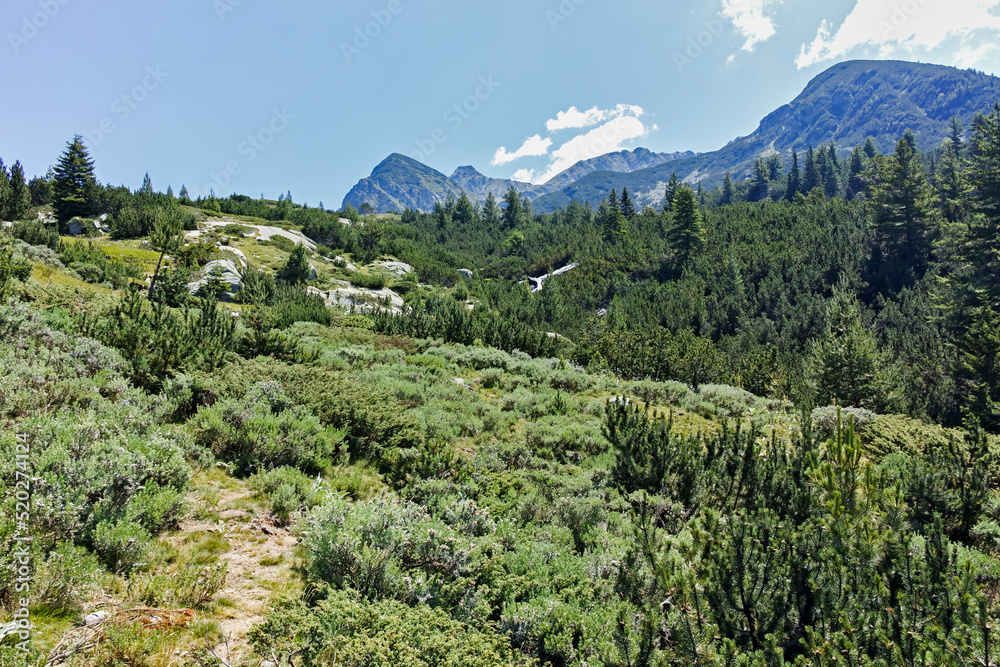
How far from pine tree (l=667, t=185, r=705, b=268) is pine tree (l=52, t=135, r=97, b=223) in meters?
54.6

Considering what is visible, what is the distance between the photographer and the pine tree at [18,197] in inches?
1138

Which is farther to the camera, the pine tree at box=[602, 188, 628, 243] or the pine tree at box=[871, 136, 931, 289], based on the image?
the pine tree at box=[602, 188, 628, 243]

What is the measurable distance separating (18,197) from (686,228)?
58789 millimetres

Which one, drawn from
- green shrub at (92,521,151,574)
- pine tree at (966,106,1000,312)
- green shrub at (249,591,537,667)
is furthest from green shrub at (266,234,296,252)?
pine tree at (966,106,1000,312)

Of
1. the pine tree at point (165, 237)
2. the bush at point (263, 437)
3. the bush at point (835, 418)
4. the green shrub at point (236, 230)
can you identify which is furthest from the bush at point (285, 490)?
the green shrub at point (236, 230)

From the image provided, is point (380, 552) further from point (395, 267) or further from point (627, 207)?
point (627, 207)

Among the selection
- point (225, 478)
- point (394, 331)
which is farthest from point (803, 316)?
point (225, 478)

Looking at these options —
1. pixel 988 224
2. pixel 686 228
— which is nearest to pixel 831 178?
pixel 686 228

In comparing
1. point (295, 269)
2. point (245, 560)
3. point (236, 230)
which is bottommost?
point (245, 560)

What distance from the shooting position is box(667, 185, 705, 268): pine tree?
48.2 meters

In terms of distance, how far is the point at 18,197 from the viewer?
30516 millimetres

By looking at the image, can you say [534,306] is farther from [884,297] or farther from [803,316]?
[884,297]

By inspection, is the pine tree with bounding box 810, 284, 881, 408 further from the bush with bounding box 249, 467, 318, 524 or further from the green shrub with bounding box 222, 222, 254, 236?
the green shrub with bounding box 222, 222, 254, 236

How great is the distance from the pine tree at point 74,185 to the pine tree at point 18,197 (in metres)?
1.64
